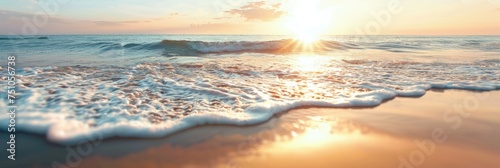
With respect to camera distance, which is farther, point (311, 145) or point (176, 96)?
point (176, 96)

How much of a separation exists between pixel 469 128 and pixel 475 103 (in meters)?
1.79

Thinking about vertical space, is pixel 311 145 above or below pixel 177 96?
below

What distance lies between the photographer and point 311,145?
319 cm

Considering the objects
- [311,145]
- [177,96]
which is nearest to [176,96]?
[177,96]

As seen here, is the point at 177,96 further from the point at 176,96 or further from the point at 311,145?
the point at 311,145

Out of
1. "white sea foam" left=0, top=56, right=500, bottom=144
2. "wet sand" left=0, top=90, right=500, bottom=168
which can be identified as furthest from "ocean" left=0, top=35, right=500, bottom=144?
"wet sand" left=0, top=90, right=500, bottom=168

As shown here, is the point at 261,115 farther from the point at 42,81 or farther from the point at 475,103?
the point at 42,81

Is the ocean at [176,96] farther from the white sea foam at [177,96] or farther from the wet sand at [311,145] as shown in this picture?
the wet sand at [311,145]

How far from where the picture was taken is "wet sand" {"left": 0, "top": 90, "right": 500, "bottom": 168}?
2775 mm

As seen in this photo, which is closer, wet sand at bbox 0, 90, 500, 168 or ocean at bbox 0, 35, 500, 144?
wet sand at bbox 0, 90, 500, 168

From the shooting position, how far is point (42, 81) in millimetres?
6043

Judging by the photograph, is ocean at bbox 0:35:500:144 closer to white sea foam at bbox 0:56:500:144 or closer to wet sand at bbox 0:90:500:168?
white sea foam at bbox 0:56:500:144

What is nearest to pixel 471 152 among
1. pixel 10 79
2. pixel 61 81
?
pixel 61 81

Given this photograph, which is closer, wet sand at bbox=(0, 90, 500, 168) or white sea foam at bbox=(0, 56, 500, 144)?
wet sand at bbox=(0, 90, 500, 168)
